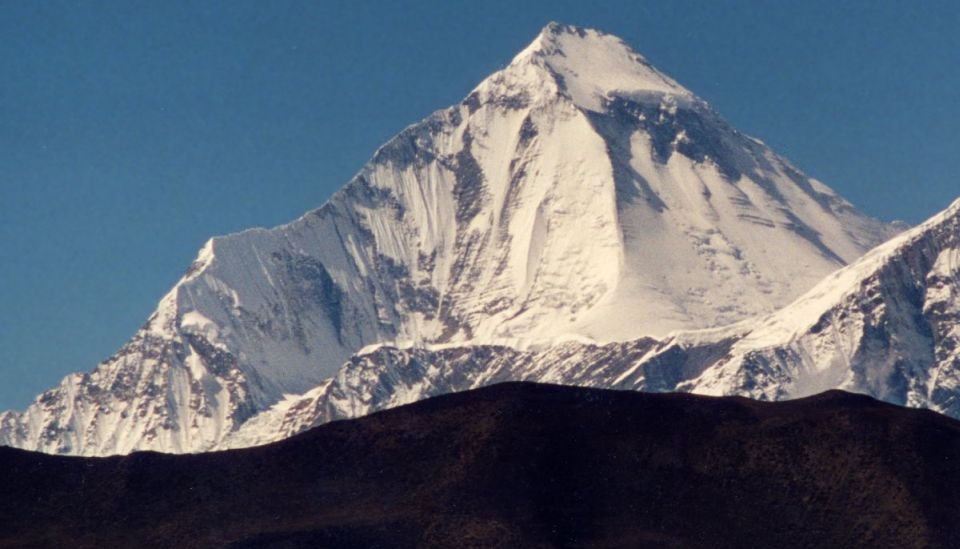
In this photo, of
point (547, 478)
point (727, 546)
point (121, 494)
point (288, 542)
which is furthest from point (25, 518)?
point (727, 546)

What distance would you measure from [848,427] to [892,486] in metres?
7.62

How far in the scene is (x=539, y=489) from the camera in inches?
7584

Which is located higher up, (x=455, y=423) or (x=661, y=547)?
(x=455, y=423)

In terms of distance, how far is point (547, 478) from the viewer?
7648 inches

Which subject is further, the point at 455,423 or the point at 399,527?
the point at 455,423

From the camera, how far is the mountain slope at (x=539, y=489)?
18612 centimetres

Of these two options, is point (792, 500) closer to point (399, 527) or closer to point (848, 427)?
point (848, 427)

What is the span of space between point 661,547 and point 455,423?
21.1 metres

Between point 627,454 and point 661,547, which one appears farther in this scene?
point 627,454

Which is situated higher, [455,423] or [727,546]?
[455,423]

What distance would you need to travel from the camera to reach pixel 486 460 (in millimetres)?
194125

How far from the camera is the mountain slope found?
18612 centimetres

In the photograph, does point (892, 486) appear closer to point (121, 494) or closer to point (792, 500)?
point (792, 500)

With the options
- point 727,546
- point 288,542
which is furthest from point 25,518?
point 727,546
